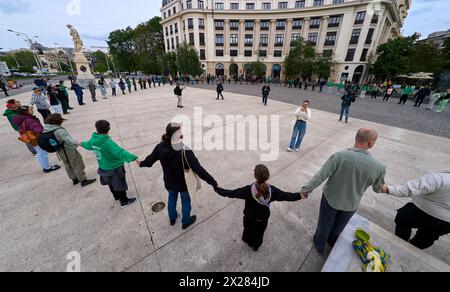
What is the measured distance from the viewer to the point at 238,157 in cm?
510

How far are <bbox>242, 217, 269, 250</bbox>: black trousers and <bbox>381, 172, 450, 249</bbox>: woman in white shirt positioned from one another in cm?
148

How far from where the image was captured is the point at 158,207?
318 centimetres

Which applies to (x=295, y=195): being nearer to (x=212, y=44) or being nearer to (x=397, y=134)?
(x=397, y=134)

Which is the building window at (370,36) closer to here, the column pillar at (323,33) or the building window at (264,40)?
the column pillar at (323,33)

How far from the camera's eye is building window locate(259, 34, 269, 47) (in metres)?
41.6

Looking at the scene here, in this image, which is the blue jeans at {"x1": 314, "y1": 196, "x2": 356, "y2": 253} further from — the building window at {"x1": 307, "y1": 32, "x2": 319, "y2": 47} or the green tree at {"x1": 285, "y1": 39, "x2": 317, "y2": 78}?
the building window at {"x1": 307, "y1": 32, "x2": 319, "y2": 47}

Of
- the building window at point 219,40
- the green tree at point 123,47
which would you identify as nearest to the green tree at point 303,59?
the building window at point 219,40

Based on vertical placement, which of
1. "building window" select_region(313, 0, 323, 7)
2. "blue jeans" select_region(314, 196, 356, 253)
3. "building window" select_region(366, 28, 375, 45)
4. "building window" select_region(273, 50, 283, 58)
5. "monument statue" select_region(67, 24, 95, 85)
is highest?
"building window" select_region(313, 0, 323, 7)

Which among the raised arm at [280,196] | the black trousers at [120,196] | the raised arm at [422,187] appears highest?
the raised arm at [422,187]

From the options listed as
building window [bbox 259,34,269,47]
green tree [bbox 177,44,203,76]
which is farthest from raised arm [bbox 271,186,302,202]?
building window [bbox 259,34,269,47]

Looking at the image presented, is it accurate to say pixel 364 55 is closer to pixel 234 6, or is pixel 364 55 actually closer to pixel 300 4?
pixel 300 4

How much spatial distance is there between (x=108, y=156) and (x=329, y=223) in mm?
3396

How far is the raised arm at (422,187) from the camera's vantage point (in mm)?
1745

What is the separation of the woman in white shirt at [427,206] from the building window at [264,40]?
48.1 metres
